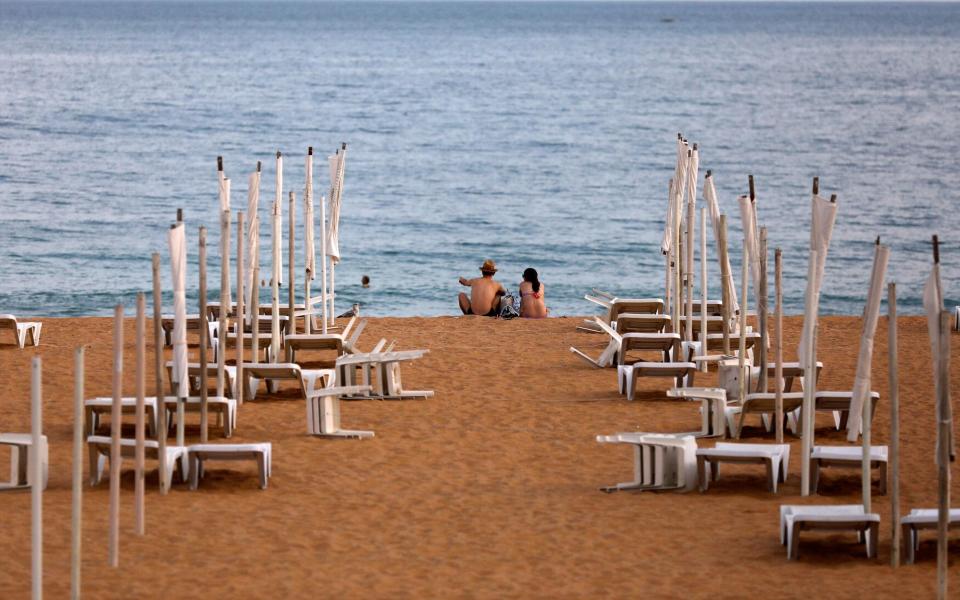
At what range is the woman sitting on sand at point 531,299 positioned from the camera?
65.8ft

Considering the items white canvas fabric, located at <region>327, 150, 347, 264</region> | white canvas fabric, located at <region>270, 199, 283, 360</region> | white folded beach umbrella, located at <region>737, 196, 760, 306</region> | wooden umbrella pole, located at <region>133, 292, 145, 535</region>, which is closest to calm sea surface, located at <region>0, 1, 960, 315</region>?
white canvas fabric, located at <region>327, 150, 347, 264</region>

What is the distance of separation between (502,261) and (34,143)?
81.1 ft

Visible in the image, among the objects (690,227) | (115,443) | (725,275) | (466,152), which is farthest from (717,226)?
(466,152)

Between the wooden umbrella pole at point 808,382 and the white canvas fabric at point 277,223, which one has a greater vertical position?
the white canvas fabric at point 277,223

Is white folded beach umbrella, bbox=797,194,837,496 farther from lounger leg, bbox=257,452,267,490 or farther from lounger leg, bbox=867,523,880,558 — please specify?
lounger leg, bbox=257,452,267,490

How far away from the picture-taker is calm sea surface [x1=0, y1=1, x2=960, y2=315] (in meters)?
34.2

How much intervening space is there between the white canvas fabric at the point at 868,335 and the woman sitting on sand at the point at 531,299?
9.18 metres

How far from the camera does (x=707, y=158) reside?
178 ft

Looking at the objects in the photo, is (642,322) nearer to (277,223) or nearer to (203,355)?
(277,223)

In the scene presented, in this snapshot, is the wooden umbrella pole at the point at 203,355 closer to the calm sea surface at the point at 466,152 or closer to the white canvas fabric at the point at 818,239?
the white canvas fabric at the point at 818,239

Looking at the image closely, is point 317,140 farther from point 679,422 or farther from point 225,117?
point 679,422

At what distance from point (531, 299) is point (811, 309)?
8.71 m

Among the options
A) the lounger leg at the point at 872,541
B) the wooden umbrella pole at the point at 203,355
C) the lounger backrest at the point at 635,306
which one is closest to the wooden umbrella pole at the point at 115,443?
the wooden umbrella pole at the point at 203,355

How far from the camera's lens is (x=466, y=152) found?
55.1 meters
